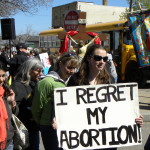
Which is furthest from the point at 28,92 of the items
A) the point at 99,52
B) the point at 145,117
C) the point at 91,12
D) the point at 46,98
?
the point at 91,12

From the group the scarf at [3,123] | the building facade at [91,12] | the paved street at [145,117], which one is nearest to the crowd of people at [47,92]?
the scarf at [3,123]

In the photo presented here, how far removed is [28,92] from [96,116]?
3.52ft

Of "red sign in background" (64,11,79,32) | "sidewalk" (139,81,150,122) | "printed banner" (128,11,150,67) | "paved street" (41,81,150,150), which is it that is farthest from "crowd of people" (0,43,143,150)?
"printed banner" (128,11,150,67)

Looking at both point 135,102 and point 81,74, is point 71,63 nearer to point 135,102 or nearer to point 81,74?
point 81,74

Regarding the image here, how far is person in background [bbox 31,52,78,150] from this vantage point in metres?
3.23

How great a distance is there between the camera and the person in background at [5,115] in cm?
302

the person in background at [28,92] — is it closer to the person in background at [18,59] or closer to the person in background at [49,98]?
the person in background at [49,98]

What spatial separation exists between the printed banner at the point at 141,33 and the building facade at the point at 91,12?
151 ft

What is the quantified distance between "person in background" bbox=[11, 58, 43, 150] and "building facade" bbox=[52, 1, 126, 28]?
50962 mm

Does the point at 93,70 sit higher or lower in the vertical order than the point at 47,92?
higher

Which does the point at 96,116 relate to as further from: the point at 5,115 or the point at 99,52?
the point at 5,115

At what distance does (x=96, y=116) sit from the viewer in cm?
303

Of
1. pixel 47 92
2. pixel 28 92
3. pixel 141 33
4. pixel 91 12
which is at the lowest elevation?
pixel 28 92

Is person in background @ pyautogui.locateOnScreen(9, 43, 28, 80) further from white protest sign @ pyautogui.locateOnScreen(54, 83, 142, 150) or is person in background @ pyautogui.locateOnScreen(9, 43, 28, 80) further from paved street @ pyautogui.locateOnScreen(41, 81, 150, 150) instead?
white protest sign @ pyautogui.locateOnScreen(54, 83, 142, 150)
